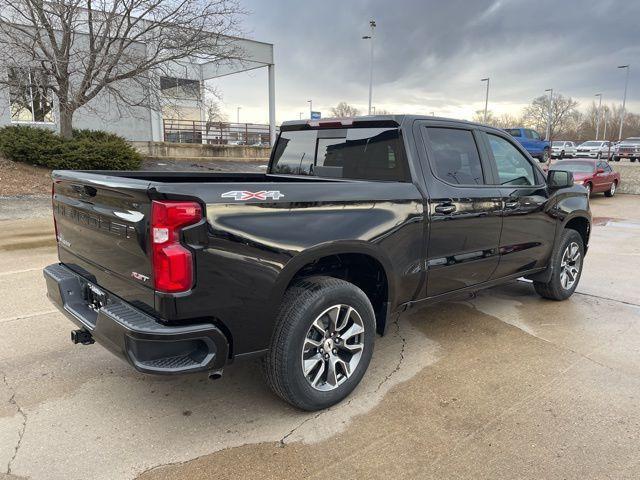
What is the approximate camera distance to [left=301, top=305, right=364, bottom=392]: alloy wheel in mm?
3055

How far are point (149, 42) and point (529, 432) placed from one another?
630 inches

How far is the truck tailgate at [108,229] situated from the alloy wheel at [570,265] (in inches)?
174

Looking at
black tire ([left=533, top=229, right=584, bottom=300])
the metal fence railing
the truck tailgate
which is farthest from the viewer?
the metal fence railing

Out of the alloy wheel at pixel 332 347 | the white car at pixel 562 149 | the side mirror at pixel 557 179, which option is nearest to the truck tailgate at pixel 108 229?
the alloy wheel at pixel 332 347

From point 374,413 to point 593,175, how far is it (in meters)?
17.8

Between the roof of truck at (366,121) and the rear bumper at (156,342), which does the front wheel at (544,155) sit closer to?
the roof of truck at (366,121)

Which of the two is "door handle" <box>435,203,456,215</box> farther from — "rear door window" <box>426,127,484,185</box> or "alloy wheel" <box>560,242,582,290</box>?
"alloy wheel" <box>560,242,582,290</box>

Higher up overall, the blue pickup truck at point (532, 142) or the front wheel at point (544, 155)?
the blue pickup truck at point (532, 142)

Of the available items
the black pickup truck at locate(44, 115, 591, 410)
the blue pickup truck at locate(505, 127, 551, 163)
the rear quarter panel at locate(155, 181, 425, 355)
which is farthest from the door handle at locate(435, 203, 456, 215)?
the blue pickup truck at locate(505, 127, 551, 163)

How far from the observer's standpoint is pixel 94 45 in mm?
15102

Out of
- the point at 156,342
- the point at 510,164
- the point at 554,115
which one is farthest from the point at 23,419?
the point at 554,115

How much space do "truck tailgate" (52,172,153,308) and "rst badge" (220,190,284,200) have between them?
16.5 inches

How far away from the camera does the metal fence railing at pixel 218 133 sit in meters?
27.9

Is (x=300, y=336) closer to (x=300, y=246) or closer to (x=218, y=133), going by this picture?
(x=300, y=246)
